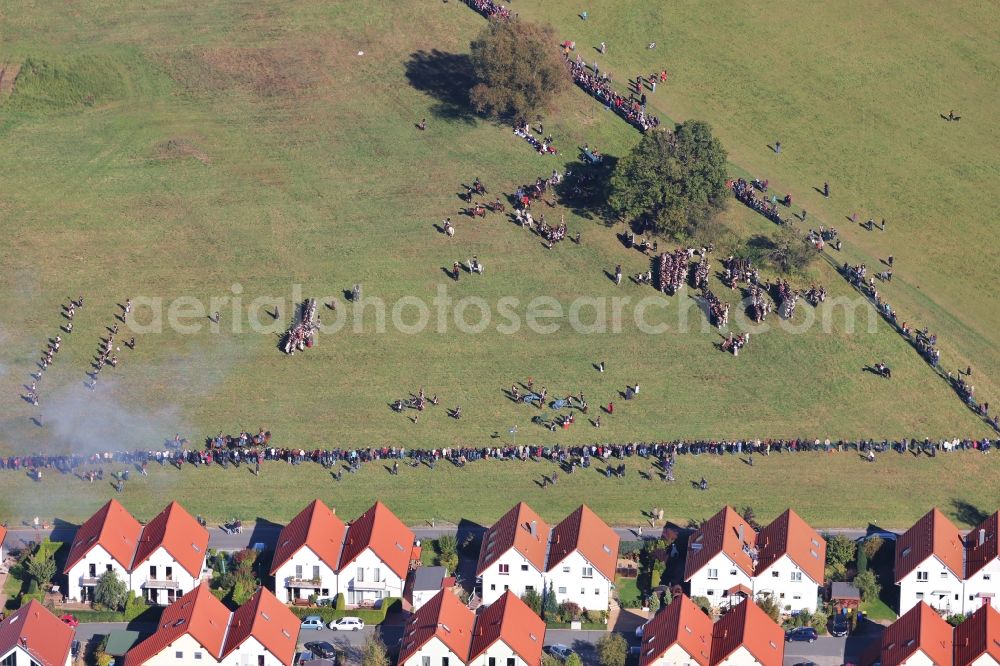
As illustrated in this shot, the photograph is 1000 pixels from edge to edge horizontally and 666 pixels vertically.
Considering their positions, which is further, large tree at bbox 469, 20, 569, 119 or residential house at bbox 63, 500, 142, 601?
large tree at bbox 469, 20, 569, 119

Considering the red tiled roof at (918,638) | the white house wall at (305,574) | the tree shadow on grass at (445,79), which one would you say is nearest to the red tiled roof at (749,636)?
the red tiled roof at (918,638)

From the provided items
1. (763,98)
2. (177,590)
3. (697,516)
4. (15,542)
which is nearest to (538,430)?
(697,516)

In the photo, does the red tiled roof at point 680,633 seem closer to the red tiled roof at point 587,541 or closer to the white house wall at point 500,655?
the red tiled roof at point 587,541

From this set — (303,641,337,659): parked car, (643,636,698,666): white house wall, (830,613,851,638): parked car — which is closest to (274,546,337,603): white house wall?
(303,641,337,659): parked car

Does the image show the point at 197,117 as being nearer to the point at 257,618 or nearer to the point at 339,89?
the point at 339,89

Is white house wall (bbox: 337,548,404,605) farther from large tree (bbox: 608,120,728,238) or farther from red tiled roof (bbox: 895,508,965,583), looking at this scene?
large tree (bbox: 608,120,728,238)

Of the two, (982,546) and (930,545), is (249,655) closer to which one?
(930,545)

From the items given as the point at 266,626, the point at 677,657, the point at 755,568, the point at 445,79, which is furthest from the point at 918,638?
the point at 445,79
